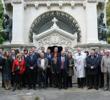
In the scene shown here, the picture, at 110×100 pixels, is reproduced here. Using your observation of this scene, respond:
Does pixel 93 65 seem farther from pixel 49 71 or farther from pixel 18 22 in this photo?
pixel 18 22

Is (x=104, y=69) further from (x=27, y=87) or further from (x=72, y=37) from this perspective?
(x=72, y=37)

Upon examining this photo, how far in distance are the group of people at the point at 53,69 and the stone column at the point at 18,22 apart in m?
6.70

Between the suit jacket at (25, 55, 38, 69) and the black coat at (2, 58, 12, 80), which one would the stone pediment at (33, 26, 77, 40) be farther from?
the black coat at (2, 58, 12, 80)

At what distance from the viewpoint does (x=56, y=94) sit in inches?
637

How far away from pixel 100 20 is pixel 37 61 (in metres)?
8.82

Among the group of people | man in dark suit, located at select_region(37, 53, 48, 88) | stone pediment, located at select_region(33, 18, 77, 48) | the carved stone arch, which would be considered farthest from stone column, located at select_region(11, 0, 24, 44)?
man in dark suit, located at select_region(37, 53, 48, 88)

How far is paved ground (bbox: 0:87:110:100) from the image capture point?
15.3 metres

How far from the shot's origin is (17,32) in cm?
2506

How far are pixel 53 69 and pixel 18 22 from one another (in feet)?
26.2

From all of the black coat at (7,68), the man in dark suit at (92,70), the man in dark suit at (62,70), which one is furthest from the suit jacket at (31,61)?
the man in dark suit at (92,70)

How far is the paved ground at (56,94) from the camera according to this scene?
15347 millimetres

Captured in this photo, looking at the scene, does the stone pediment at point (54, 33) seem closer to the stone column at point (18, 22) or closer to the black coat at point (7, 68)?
the stone column at point (18, 22)

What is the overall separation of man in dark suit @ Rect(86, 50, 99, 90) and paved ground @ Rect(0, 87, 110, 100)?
516mm

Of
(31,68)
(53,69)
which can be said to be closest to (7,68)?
(31,68)
